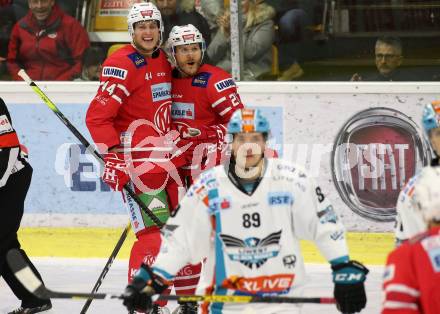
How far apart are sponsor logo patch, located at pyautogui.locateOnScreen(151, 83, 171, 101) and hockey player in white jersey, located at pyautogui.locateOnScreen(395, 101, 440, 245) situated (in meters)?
1.81

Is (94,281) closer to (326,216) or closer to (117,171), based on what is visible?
(117,171)

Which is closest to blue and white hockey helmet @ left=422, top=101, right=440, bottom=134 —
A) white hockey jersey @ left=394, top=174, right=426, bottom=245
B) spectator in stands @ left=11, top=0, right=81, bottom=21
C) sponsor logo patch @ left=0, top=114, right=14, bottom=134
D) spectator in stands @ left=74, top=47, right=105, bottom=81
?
white hockey jersey @ left=394, top=174, right=426, bottom=245

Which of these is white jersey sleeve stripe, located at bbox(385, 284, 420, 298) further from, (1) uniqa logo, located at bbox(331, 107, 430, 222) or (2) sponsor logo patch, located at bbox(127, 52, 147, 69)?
(1) uniqa logo, located at bbox(331, 107, 430, 222)

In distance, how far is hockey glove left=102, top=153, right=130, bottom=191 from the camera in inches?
228

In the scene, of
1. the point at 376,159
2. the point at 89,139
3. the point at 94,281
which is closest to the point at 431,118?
the point at 94,281

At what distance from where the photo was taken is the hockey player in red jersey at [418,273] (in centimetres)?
336

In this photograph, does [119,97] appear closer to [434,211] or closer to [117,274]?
[117,274]

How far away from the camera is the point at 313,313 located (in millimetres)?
5918

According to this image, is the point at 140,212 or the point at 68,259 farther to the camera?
the point at 68,259

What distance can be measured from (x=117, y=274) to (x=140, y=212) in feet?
3.69

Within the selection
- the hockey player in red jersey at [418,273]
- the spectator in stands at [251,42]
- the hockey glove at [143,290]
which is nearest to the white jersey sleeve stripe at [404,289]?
the hockey player in red jersey at [418,273]

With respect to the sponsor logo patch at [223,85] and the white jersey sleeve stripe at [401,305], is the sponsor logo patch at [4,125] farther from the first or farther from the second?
the white jersey sleeve stripe at [401,305]

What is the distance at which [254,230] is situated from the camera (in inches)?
168

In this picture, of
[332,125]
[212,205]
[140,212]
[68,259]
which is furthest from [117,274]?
[212,205]
